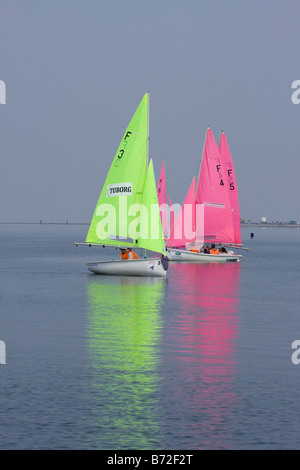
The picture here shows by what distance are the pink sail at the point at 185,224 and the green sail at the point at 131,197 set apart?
24.1 m

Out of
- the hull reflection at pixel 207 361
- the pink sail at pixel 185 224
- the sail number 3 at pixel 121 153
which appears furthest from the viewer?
the pink sail at pixel 185 224

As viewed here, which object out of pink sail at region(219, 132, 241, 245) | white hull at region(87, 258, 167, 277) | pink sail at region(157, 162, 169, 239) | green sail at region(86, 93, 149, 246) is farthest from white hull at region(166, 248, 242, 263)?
white hull at region(87, 258, 167, 277)

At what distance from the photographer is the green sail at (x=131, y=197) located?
65.4m

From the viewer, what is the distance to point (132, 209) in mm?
66688

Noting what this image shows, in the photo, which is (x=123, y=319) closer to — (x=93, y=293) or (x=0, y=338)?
(x=0, y=338)

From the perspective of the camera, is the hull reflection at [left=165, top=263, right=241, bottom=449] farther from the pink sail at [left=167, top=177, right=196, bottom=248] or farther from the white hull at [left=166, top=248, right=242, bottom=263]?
the pink sail at [left=167, top=177, right=196, bottom=248]

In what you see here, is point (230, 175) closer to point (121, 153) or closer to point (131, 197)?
point (121, 153)

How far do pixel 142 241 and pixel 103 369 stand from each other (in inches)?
1426

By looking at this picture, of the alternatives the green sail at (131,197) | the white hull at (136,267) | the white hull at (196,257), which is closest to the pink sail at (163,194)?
the white hull at (196,257)

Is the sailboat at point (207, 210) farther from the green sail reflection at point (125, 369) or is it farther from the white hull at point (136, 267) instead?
the green sail reflection at point (125, 369)

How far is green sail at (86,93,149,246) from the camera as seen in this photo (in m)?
66.9

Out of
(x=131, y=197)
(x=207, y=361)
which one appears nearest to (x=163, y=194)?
(x=131, y=197)

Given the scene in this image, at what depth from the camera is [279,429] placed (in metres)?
21.5
